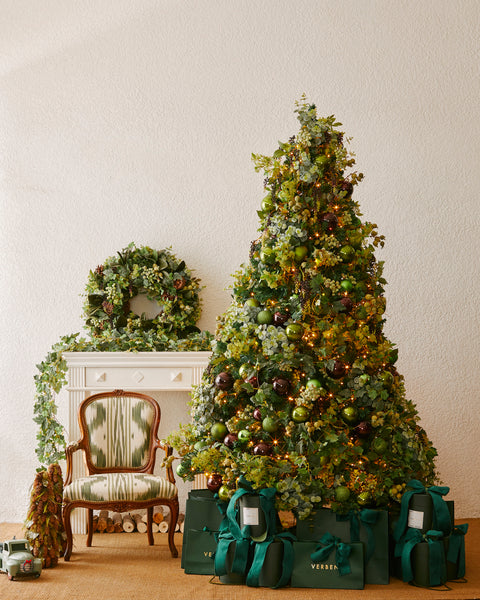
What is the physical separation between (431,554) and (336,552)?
0.47 metres

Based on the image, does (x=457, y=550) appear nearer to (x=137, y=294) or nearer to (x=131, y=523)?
(x=131, y=523)

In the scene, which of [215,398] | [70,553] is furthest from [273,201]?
[70,553]

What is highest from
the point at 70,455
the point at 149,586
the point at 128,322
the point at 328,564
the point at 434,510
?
the point at 128,322

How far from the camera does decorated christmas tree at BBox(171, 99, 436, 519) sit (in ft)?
11.2

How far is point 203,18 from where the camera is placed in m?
5.38

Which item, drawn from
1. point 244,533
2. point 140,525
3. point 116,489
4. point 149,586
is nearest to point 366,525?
point 244,533

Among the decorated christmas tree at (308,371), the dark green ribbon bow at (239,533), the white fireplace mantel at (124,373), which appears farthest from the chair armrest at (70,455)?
the dark green ribbon bow at (239,533)

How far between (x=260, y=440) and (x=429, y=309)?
2.25 metres

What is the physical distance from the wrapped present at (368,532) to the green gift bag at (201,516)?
1.63 ft

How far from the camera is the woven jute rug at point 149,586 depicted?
317cm

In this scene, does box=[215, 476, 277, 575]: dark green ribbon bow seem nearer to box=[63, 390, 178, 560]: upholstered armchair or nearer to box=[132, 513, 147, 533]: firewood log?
box=[63, 390, 178, 560]: upholstered armchair

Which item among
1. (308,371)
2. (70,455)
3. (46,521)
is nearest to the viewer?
(308,371)

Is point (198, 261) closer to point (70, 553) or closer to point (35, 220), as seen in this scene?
point (35, 220)

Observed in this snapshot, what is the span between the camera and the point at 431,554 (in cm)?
326
